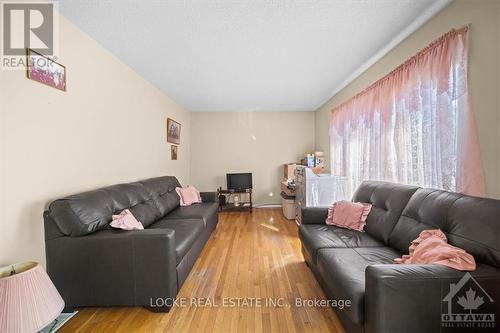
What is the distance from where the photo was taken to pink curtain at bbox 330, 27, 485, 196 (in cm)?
155

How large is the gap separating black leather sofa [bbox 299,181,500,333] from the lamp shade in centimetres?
177

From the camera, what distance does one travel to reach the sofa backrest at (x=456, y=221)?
3.95 ft

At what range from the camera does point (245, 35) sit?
213 cm

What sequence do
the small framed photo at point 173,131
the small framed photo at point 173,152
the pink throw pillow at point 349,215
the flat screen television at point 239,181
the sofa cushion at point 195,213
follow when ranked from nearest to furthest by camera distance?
1. the pink throw pillow at point 349,215
2. the sofa cushion at point 195,213
3. the small framed photo at point 173,131
4. the small framed photo at point 173,152
5. the flat screen television at point 239,181

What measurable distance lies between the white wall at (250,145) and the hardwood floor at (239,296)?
2.56 meters

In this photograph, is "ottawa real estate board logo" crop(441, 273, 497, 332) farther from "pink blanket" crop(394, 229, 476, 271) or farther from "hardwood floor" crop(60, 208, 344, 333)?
"hardwood floor" crop(60, 208, 344, 333)

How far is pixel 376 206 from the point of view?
228 cm

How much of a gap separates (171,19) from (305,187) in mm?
3023

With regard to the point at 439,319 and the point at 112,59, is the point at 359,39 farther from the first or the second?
the point at 112,59

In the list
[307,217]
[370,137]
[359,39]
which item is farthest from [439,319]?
[359,39]

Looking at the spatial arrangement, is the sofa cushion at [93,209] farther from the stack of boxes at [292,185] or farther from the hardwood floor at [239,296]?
the stack of boxes at [292,185]

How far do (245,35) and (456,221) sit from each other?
230 centimetres

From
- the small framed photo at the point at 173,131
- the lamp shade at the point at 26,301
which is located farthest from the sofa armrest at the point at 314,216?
the small framed photo at the point at 173,131

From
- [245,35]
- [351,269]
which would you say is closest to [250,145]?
[245,35]
